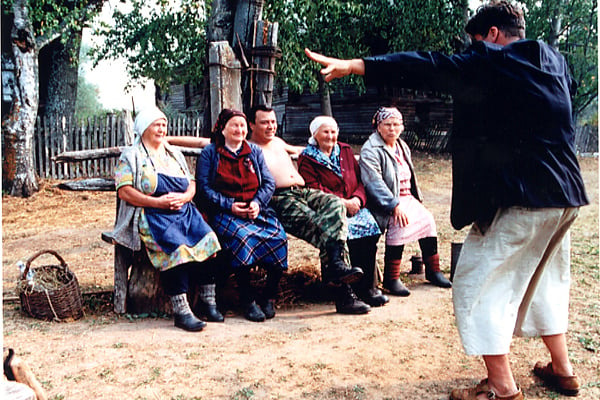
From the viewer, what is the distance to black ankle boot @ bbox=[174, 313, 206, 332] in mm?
3820

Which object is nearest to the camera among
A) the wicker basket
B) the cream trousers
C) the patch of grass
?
the cream trousers

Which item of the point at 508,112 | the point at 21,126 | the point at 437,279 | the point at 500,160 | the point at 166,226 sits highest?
the point at 21,126

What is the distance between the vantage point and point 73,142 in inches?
521

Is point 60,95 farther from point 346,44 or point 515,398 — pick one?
point 515,398

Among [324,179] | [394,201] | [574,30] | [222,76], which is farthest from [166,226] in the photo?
[574,30]

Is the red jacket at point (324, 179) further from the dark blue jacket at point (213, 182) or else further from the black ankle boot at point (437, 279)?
the black ankle boot at point (437, 279)

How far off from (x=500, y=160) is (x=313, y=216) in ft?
6.80

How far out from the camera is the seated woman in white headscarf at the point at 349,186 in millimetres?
4561

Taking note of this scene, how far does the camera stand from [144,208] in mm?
4062

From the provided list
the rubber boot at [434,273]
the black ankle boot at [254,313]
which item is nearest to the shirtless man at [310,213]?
the black ankle boot at [254,313]

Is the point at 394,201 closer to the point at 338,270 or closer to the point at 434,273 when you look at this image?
the point at 434,273

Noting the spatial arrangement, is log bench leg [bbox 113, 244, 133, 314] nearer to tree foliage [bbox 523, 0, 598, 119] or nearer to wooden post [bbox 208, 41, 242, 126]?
wooden post [bbox 208, 41, 242, 126]

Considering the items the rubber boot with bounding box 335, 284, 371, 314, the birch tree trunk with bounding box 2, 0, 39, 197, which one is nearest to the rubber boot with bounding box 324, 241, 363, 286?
the rubber boot with bounding box 335, 284, 371, 314

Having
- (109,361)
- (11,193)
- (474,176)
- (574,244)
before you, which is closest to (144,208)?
(109,361)
